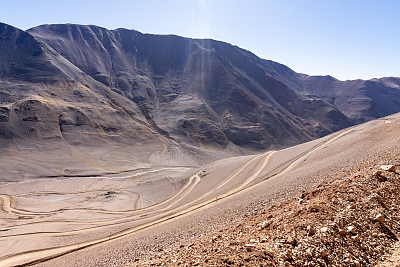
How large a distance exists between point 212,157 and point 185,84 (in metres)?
47.4

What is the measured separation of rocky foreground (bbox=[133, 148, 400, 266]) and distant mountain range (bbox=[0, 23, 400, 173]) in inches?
2139

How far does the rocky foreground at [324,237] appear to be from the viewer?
492 cm

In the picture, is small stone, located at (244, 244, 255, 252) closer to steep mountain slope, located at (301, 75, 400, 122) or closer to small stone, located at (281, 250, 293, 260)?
small stone, located at (281, 250, 293, 260)

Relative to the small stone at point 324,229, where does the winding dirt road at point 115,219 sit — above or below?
below

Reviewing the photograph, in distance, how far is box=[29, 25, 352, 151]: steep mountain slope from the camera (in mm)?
80250

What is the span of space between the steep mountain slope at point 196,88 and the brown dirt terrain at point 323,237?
205ft

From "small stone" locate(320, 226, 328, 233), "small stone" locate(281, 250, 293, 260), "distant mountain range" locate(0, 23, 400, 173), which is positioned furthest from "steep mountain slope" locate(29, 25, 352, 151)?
"small stone" locate(281, 250, 293, 260)

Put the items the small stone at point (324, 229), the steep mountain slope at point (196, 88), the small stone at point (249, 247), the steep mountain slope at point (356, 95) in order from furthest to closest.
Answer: the steep mountain slope at point (356, 95), the steep mountain slope at point (196, 88), the small stone at point (324, 229), the small stone at point (249, 247)

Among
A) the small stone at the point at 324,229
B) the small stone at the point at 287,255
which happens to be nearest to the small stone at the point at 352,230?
the small stone at the point at 324,229

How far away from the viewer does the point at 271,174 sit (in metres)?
21.2

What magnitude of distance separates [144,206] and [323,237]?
2110cm

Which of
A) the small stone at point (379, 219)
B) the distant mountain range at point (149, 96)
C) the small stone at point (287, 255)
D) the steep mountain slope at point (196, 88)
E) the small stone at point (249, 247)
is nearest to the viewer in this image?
the small stone at point (287, 255)

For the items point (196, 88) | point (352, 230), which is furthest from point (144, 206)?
point (196, 88)

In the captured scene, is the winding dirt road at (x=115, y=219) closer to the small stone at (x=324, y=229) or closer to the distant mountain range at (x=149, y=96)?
the small stone at (x=324, y=229)
